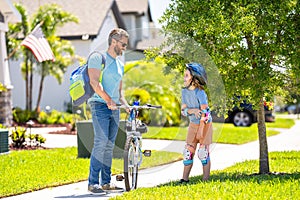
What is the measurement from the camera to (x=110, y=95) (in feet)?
26.5

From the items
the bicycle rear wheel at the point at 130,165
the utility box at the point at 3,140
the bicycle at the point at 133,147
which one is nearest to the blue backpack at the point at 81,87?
the bicycle at the point at 133,147

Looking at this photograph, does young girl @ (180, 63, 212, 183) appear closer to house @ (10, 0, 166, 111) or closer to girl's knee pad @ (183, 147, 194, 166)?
girl's knee pad @ (183, 147, 194, 166)

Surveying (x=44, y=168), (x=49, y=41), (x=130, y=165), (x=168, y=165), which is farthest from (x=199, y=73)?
(x=49, y=41)

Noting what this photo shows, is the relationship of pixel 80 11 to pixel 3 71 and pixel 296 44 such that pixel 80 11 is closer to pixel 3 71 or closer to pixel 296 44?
pixel 3 71

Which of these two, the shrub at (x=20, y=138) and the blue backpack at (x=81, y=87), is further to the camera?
the shrub at (x=20, y=138)

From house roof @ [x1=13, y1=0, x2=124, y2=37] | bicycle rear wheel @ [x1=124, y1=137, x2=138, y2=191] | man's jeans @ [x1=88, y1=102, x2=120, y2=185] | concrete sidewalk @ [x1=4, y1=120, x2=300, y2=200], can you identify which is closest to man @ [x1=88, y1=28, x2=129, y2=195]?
man's jeans @ [x1=88, y1=102, x2=120, y2=185]

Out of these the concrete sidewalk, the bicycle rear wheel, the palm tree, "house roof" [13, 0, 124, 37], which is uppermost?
"house roof" [13, 0, 124, 37]

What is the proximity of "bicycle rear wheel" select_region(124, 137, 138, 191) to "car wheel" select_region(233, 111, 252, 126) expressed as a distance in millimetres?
16497

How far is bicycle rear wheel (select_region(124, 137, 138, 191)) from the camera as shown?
26.8 feet

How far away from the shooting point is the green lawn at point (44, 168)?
8916 mm

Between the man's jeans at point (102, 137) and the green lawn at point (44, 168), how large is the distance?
38.9 inches

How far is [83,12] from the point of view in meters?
32.0

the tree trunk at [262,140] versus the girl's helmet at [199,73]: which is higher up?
the girl's helmet at [199,73]

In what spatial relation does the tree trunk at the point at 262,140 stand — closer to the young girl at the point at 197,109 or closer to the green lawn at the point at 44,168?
the young girl at the point at 197,109
